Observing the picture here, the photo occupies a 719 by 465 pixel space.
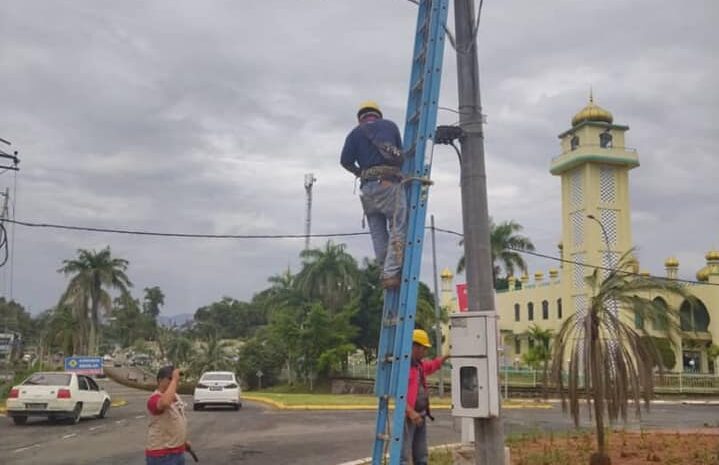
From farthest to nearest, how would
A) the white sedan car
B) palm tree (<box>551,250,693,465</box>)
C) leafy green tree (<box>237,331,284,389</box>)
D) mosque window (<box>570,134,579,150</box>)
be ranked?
leafy green tree (<box>237,331,284,389</box>) < mosque window (<box>570,134,579,150</box>) < the white sedan car < palm tree (<box>551,250,693,465</box>)

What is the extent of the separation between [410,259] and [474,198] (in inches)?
60.5

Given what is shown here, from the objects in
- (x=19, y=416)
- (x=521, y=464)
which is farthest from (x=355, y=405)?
(x=521, y=464)

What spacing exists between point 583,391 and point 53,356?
9864cm

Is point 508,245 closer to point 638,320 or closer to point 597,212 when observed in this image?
point 597,212

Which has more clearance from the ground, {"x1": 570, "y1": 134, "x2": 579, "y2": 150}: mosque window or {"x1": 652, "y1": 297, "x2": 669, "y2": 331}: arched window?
{"x1": 570, "y1": 134, "x2": 579, "y2": 150}: mosque window

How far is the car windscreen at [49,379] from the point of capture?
1884 cm

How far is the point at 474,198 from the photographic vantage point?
22.6 ft

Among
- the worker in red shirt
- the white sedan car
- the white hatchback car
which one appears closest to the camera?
the worker in red shirt

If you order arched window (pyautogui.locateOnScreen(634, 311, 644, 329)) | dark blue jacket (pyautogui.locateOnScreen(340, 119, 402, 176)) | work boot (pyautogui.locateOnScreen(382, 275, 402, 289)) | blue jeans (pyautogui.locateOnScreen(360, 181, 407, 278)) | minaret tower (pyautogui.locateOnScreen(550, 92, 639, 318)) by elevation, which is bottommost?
arched window (pyautogui.locateOnScreen(634, 311, 644, 329))

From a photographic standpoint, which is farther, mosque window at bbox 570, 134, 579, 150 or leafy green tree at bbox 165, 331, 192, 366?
leafy green tree at bbox 165, 331, 192, 366

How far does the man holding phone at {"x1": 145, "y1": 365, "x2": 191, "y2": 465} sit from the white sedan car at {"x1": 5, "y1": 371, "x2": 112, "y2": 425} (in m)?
13.5

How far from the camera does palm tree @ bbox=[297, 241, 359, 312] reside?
4722 centimetres

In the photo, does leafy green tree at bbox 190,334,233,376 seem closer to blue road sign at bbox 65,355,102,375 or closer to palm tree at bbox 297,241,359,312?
palm tree at bbox 297,241,359,312

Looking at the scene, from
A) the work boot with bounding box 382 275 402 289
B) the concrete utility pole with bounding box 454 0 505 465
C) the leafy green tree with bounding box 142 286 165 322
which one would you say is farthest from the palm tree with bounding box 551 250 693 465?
the leafy green tree with bounding box 142 286 165 322
